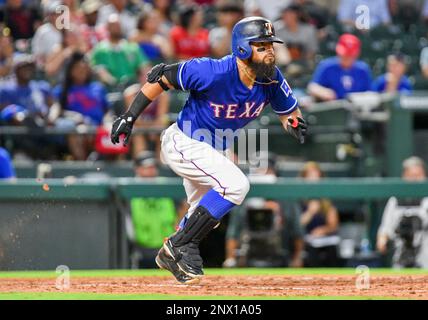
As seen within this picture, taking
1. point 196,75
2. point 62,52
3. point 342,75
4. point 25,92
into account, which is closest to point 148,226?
point 25,92

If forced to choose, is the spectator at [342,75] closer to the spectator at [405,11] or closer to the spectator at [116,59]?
the spectator at [116,59]

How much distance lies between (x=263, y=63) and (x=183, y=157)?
883 mm

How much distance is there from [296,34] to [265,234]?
12.9 ft

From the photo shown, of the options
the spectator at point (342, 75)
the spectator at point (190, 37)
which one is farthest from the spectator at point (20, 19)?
the spectator at point (342, 75)

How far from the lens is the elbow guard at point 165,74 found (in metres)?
7.29

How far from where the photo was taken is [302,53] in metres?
13.8

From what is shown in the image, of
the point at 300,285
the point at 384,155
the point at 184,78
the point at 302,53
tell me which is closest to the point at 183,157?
the point at 184,78

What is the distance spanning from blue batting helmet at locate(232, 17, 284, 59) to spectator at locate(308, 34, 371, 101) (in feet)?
18.1

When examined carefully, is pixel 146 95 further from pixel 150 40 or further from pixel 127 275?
pixel 150 40

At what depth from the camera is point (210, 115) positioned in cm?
740

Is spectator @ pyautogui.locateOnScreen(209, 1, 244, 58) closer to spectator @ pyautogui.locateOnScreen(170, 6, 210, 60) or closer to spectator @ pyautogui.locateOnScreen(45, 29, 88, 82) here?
spectator @ pyautogui.locateOnScreen(170, 6, 210, 60)

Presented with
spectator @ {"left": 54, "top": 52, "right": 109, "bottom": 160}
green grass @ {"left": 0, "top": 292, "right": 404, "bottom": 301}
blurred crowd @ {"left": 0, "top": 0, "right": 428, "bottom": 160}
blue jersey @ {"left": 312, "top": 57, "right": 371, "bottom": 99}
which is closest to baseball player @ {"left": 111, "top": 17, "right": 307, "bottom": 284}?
green grass @ {"left": 0, "top": 292, "right": 404, "bottom": 301}

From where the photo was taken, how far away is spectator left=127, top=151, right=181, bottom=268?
1072cm

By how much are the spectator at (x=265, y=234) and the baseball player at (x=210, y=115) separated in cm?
325
